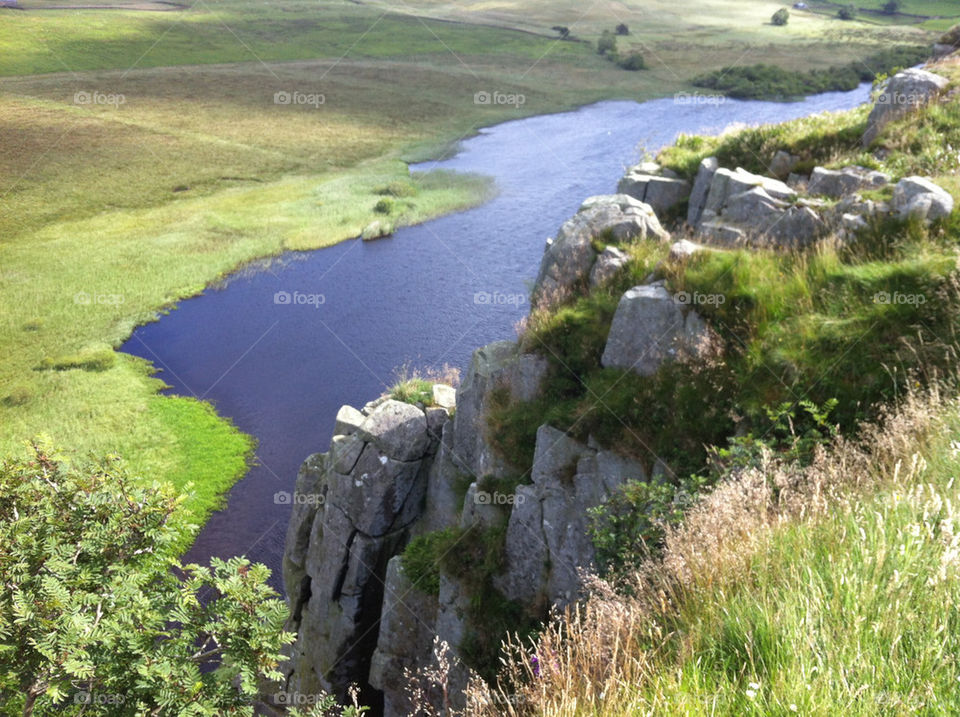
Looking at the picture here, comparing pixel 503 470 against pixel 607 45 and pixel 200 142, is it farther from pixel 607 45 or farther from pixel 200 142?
pixel 607 45

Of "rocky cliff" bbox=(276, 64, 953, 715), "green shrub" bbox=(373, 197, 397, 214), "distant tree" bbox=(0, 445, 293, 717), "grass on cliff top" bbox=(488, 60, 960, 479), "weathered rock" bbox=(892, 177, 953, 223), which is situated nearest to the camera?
"distant tree" bbox=(0, 445, 293, 717)

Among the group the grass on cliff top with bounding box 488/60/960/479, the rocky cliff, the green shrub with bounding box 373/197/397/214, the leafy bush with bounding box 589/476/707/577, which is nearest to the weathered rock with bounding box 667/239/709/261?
the rocky cliff

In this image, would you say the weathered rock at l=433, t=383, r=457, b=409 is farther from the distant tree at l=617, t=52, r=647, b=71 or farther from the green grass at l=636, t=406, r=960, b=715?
the distant tree at l=617, t=52, r=647, b=71

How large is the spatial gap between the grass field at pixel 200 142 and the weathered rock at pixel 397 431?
44.4 ft

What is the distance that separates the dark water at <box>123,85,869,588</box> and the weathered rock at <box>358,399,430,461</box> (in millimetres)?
10090

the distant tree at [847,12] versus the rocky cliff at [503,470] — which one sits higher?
the distant tree at [847,12]

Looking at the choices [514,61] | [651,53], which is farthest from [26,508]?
[651,53]

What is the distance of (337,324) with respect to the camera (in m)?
45.8

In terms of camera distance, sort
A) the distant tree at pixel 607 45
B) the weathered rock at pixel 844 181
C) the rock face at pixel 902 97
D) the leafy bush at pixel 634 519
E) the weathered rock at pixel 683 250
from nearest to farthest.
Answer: the leafy bush at pixel 634 519, the weathered rock at pixel 683 250, the weathered rock at pixel 844 181, the rock face at pixel 902 97, the distant tree at pixel 607 45

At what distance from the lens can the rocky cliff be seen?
1395 cm

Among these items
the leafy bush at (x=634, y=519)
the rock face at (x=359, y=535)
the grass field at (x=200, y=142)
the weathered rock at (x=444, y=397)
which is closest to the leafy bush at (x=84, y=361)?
the grass field at (x=200, y=142)

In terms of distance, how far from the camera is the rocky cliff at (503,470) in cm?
1395

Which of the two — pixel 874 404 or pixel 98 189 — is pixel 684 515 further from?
pixel 98 189

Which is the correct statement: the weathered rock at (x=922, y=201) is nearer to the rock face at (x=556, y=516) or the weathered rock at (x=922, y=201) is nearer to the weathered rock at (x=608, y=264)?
the weathered rock at (x=608, y=264)
